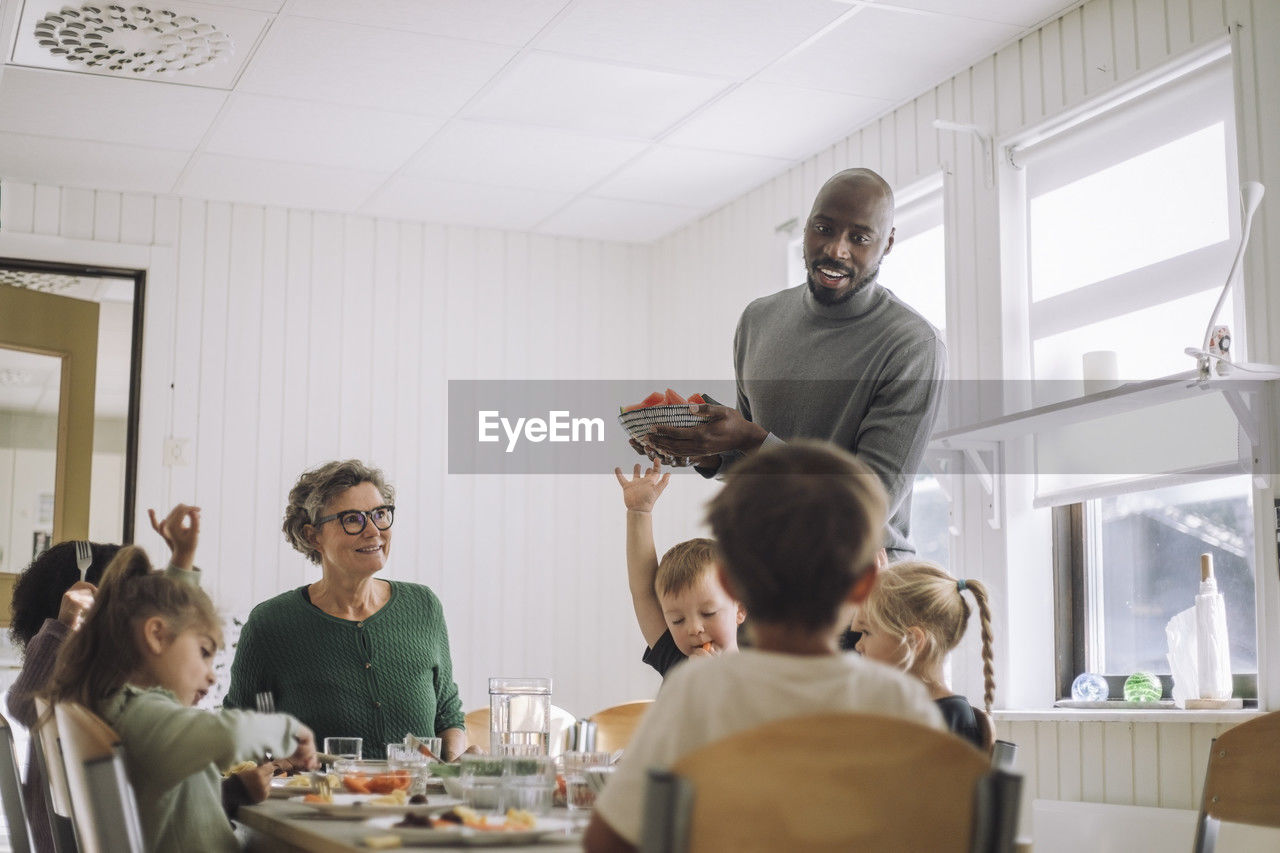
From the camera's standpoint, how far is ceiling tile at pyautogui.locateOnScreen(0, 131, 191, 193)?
446 centimetres

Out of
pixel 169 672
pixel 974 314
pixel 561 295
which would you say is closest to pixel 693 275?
pixel 561 295

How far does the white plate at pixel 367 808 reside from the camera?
1659 millimetres

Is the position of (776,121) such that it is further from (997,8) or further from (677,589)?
(677,589)

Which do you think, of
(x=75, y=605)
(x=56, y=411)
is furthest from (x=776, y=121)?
(x=56, y=411)

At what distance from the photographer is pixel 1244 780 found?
2.25 metres

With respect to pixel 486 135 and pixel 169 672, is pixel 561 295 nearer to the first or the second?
pixel 486 135

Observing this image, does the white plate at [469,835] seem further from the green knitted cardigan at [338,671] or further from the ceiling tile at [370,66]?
the ceiling tile at [370,66]

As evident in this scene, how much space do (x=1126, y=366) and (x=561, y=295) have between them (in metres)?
2.68

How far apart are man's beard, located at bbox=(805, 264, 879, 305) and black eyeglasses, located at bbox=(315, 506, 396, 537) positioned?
102 cm

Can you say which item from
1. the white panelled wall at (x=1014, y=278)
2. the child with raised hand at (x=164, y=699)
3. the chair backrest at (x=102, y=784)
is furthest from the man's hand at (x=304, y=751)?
the white panelled wall at (x=1014, y=278)

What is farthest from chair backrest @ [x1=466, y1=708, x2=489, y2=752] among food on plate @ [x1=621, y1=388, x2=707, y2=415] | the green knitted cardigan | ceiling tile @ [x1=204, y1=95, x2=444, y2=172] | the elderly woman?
ceiling tile @ [x1=204, y1=95, x2=444, y2=172]

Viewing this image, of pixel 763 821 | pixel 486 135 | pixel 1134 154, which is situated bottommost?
pixel 763 821

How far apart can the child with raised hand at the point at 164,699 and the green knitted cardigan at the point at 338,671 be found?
2.88 feet

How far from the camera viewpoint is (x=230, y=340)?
5.00 meters
